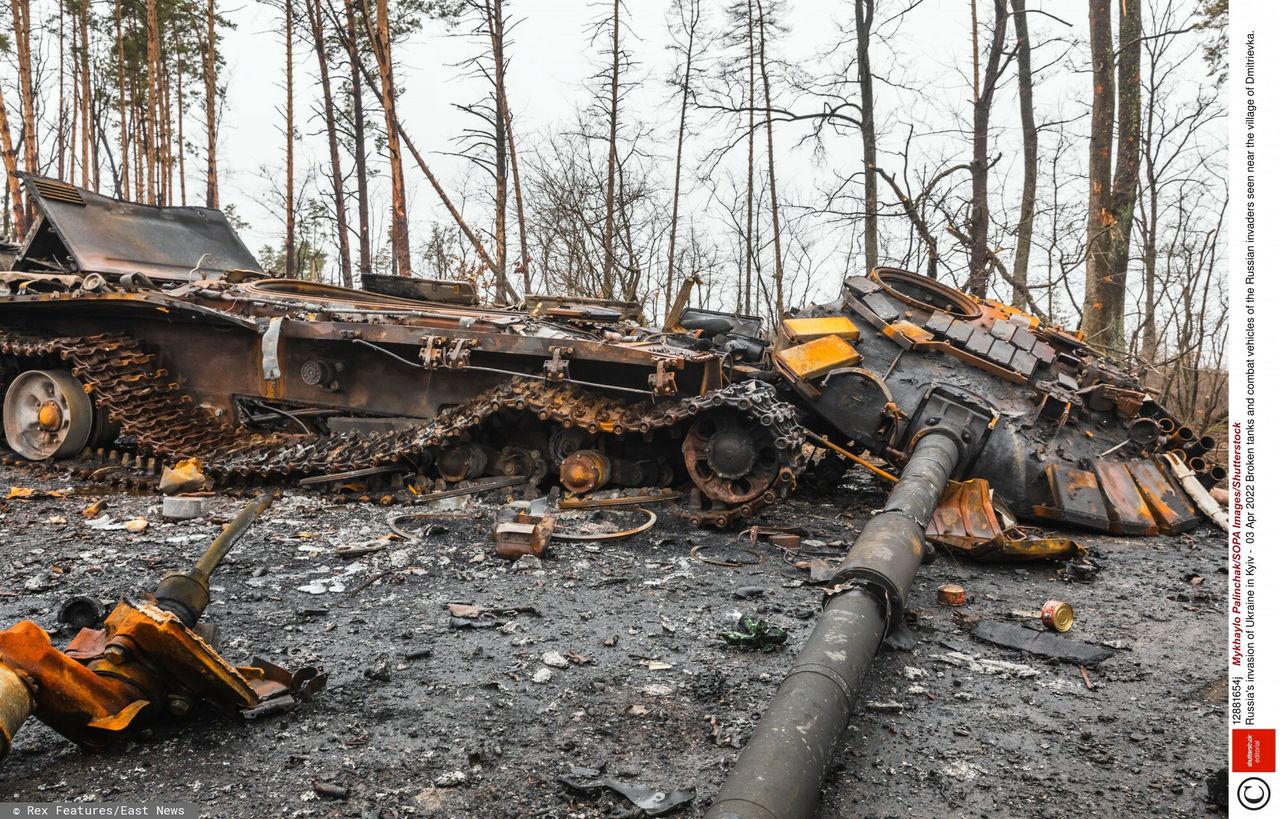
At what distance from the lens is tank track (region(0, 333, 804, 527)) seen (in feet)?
21.2

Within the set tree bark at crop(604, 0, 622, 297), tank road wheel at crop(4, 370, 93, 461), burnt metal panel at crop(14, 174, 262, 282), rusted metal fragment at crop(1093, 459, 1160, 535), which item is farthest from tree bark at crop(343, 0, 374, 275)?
rusted metal fragment at crop(1093, 459, 1160, 535)

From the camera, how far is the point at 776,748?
242cm

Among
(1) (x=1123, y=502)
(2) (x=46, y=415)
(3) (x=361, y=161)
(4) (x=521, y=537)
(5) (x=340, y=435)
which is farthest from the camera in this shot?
(3) (x=361, y=161)

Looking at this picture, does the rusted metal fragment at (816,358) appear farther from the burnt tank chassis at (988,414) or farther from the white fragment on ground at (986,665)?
the white fragment on ground at (986,665)

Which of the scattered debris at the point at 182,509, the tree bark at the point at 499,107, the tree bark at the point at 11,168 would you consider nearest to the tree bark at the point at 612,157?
the tree bark at the point at 499,107

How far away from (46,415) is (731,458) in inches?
240

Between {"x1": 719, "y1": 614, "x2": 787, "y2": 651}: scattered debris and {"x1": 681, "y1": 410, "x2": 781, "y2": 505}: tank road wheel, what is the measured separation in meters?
2.20

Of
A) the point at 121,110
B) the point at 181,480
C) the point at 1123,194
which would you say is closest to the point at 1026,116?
the point at 1123,194

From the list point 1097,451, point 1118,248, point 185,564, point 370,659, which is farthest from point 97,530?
point 1118,248

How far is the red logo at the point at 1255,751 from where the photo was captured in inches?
89.7

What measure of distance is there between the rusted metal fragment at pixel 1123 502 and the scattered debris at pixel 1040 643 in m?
2.45

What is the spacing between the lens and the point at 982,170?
13109mm

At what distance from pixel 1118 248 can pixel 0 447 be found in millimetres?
12147

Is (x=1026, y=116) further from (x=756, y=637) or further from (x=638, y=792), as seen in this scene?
(x=638, y=792)
